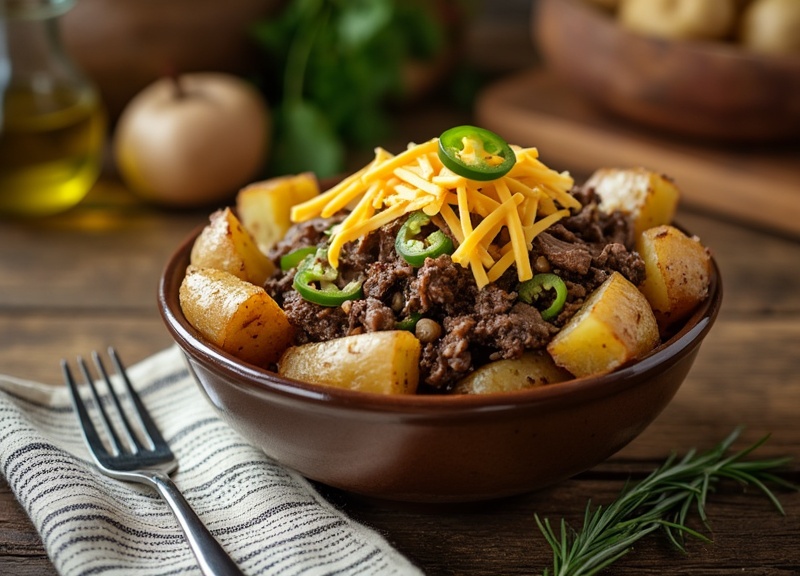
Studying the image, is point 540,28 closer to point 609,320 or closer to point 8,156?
point 8,156

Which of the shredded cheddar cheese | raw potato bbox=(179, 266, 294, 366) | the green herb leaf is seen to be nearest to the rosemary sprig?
the shredded cheddar cheese

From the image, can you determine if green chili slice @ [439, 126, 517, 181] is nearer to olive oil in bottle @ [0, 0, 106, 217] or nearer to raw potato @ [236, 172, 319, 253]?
raw potato @ [236, 172, 319, 253]

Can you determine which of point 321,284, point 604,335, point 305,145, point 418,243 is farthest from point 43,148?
point 604,335

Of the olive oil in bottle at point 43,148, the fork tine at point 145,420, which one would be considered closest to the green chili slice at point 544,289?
the fork tine at point 145,420

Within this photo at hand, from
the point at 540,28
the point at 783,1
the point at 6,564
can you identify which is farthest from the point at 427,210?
the point at 540,28

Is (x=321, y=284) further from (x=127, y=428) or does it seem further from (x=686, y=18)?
(x=686, y=18)
